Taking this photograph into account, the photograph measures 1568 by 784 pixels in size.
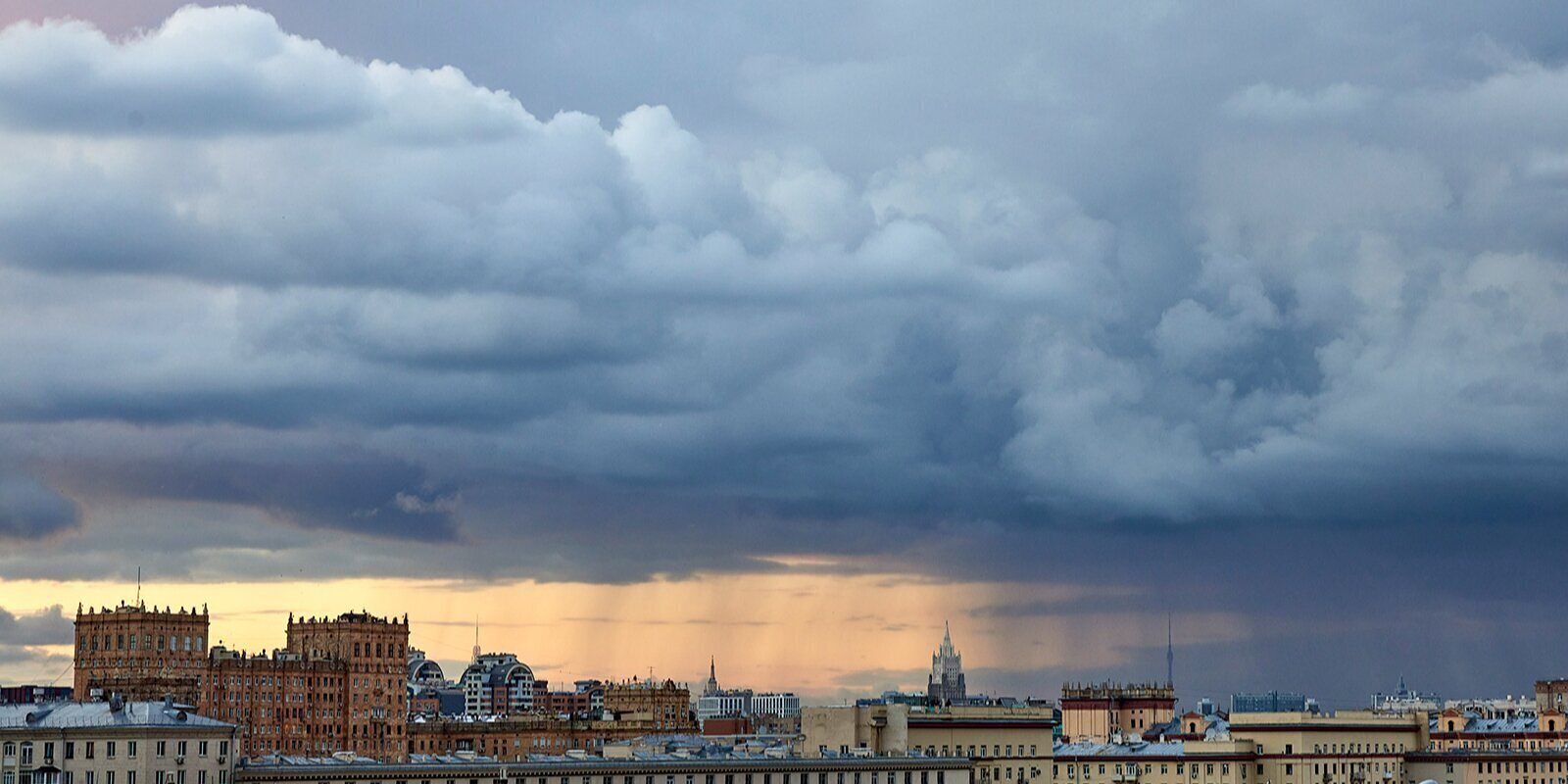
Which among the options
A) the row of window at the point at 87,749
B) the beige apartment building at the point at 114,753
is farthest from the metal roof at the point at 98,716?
the row of window at the point at 87,749

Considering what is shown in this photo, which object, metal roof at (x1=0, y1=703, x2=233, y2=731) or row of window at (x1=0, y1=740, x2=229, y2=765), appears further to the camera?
metal roof at (x1=0, y1=703, x2=233, y2=731)

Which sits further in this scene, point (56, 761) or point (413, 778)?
point (413, 778)

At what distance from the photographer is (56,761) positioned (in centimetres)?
18150

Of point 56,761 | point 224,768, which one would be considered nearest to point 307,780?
point 224,768

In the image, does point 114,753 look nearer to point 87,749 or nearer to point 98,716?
point 87,749

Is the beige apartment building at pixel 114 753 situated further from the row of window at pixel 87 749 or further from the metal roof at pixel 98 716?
the metal roof at pixel 98 716

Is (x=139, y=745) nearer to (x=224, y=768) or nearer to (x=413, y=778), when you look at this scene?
(x=224, y=768)

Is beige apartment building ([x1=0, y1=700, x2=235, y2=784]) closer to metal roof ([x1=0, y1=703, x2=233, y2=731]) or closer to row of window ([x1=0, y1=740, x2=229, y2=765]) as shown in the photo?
row of window ([x1=0, y1=740, x2=229, y2=765])

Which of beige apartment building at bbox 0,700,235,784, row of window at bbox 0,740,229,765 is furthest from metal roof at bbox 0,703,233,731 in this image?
row of window at bbox 0,740,229,765

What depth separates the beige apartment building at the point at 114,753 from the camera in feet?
595

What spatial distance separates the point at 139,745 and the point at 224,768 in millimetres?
7164

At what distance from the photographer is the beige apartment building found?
7141 inches

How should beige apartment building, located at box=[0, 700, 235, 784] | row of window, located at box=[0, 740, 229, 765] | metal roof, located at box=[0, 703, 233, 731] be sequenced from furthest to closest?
metal roof, located at box=[0, 703, 233, 731] → row of window, located at box=[0, 740, 229, 765] → beige apartment building, located at box=[0, 700, 235, 784]

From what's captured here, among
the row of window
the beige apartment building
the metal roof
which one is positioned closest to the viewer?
the beige apartment building
